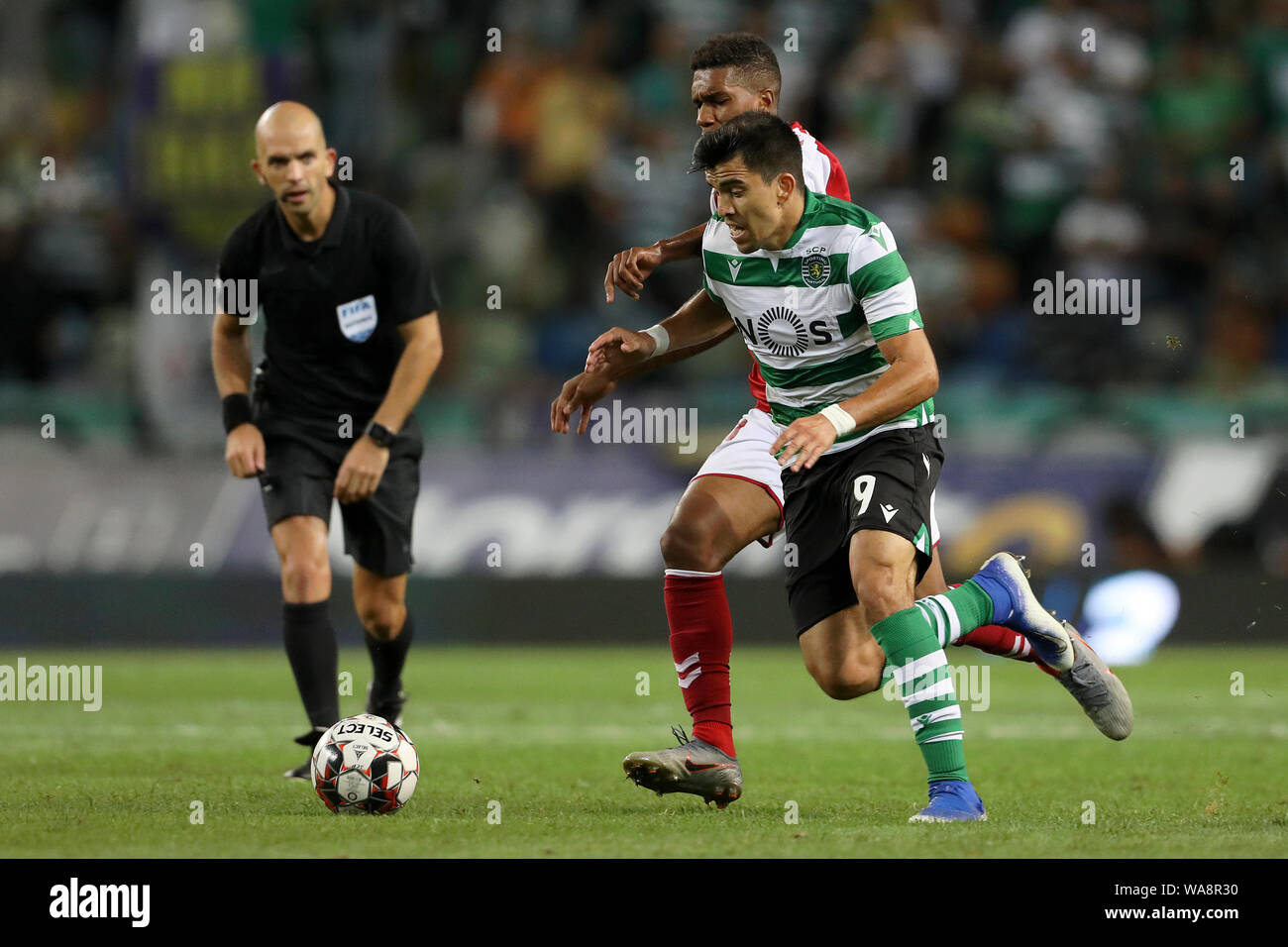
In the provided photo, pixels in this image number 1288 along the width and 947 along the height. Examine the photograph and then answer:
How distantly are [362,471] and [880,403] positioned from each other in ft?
7.36

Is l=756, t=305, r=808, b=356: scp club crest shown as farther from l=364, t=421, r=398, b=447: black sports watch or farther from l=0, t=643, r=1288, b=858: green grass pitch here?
l=364, t=421, r=398, b=447: black sports watch

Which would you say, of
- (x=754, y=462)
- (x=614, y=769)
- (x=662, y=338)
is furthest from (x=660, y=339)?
(x=614, y=769)

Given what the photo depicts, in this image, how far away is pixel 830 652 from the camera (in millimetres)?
5766

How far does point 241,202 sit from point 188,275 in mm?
789

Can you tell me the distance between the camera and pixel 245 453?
21.5ft

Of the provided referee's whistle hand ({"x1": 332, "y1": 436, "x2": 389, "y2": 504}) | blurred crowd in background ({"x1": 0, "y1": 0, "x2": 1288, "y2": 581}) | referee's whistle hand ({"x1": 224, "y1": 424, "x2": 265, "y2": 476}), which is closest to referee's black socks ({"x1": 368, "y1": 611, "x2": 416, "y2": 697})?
referee's whistle hand ({"x1": 332, "y1": 436, "x2": 389, "y2": 504})

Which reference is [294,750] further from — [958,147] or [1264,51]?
[1264,51]

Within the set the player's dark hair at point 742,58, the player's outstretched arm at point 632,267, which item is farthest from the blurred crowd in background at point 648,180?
the player's outstretched arm at point 632,267

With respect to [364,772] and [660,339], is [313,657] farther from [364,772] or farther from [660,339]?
[660,339]

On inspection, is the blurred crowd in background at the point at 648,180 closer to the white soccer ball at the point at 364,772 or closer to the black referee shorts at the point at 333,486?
the black referee shorts at the point at 333,486

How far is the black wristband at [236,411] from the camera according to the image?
6688 mm

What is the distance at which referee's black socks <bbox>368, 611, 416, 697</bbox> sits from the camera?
7199 mm

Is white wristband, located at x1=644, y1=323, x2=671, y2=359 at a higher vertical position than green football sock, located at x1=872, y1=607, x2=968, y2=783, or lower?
higher

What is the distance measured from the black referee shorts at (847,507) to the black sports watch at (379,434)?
5.06 feet
